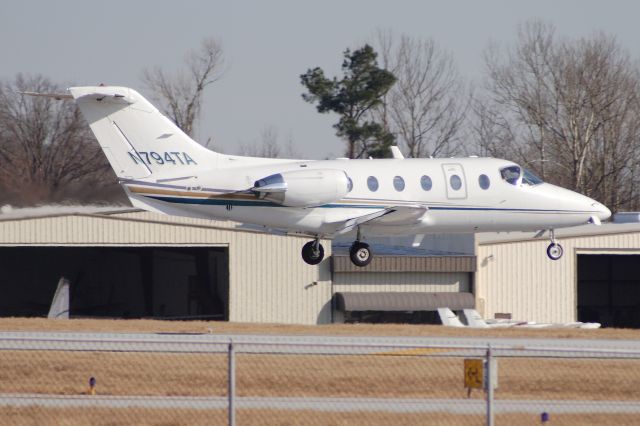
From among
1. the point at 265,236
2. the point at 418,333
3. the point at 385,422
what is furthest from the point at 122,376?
the point at 265,236

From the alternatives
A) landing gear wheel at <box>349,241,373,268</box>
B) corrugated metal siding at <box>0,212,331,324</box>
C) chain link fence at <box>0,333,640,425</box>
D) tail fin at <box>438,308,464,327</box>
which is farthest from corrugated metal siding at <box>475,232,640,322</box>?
chain link fence at <box>0,333,640,425</box>

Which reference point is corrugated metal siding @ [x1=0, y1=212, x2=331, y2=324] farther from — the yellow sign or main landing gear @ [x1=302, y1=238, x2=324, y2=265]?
the yellow sign

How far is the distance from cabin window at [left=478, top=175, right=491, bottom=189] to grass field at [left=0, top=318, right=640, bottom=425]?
737 centimetres

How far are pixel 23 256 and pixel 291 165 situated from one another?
91.5 ft

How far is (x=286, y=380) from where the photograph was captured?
20828mm

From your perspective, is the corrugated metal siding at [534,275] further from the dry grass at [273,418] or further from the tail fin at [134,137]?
the dry grass at [273,418]

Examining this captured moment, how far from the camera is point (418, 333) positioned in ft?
105

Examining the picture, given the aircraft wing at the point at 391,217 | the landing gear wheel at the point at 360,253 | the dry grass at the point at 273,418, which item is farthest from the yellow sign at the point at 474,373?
the landing gear wheel at the point at 360,253

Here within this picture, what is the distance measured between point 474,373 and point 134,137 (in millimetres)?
14452

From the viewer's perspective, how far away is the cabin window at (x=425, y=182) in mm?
29906

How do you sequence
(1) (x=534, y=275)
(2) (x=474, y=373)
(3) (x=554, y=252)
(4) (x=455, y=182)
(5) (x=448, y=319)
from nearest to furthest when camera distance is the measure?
(2) (x=474, y=373) < (4) (x=455, y=182) < (3) (x=554, y=252) < (5) (x=448, y=319) < (1) (x=534, y=275)

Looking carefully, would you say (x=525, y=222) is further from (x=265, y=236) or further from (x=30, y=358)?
(x=265, y=236)

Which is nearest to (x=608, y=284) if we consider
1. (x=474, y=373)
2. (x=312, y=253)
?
(x=312, y=253)

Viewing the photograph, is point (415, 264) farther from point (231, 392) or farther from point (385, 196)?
point (231, 392)
